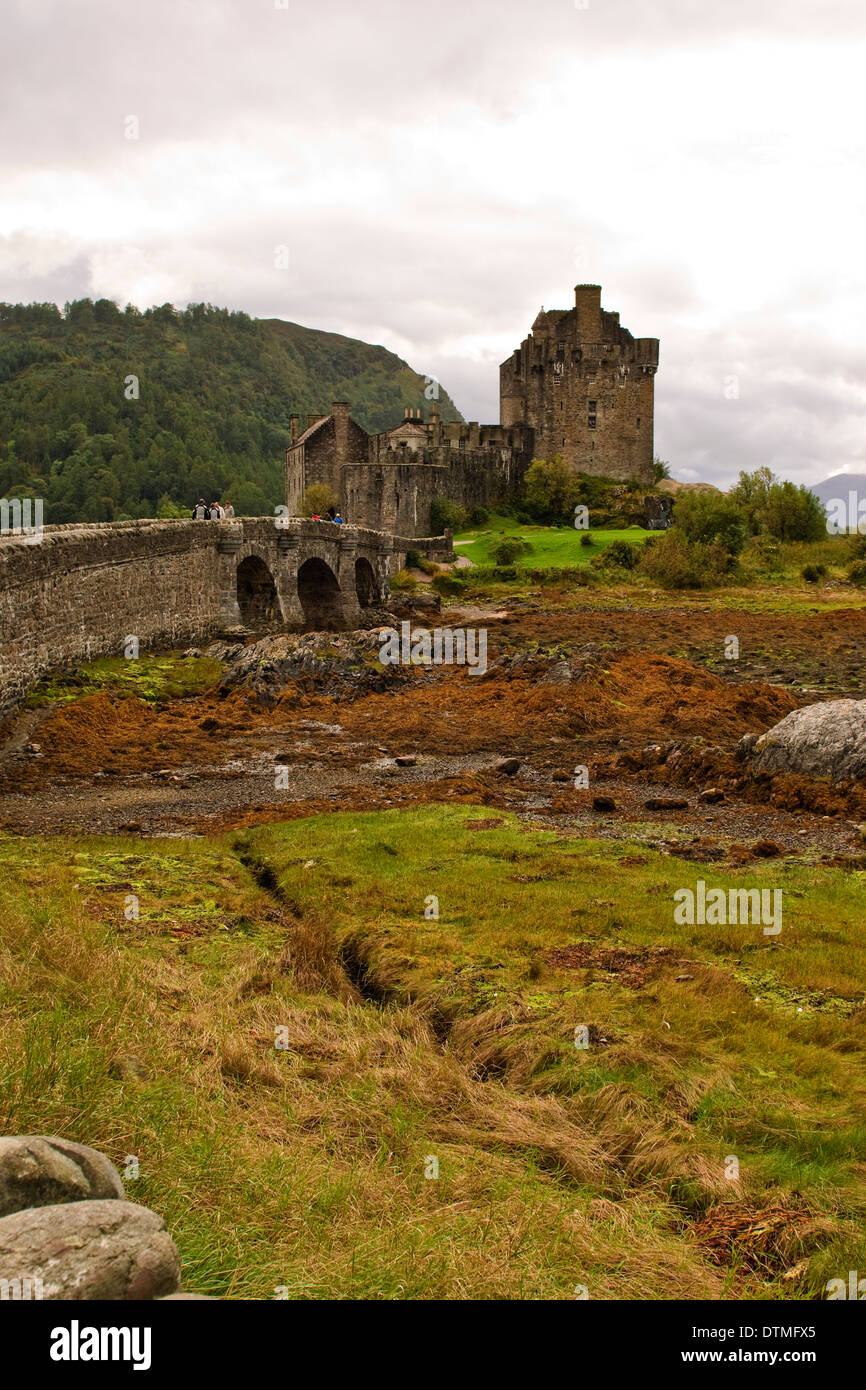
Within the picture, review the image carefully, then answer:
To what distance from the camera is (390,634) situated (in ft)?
121

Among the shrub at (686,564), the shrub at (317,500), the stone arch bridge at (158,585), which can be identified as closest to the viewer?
the stone arch bridge at (158,585)

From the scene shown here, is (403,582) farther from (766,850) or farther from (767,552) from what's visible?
(766,850)

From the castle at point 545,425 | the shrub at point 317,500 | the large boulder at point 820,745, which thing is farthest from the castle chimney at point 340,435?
the large boulder at point 820,745

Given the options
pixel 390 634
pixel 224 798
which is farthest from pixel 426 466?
pixel 224 798

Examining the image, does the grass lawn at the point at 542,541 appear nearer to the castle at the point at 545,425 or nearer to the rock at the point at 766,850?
the castle at the point at 545,425

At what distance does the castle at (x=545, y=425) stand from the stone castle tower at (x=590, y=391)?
0.07m

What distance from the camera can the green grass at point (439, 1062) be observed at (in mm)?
6418

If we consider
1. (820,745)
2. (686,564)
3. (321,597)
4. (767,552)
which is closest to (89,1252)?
(820,745)

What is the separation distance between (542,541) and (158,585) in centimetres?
3870

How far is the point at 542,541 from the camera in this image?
66.2 metres

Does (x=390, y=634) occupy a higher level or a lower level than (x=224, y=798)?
higher

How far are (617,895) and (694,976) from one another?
2.48 meters
